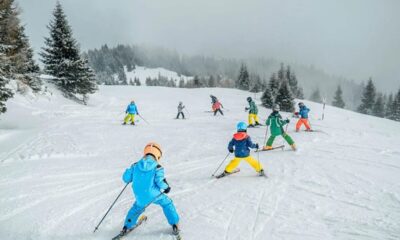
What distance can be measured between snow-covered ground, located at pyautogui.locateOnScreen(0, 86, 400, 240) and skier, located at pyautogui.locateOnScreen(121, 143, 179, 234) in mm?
403

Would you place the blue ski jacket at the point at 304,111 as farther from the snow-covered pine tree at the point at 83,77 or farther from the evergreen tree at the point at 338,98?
the evergreen tree at the point at 338,98

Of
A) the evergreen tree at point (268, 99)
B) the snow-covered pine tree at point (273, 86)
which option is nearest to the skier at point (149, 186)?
the evergreen tree at point (268, 99)

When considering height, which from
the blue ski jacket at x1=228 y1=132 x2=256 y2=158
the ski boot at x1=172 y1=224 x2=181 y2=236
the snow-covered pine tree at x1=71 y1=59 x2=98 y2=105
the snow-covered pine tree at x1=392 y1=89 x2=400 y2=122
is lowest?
the snow-covered pine tree at x1=392 y1=89 x2=400 y2=122

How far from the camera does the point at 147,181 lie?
496 cm

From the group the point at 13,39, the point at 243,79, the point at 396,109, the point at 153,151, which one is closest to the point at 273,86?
the point at 243,79

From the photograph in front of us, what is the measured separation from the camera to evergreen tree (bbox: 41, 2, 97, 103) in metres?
29.3

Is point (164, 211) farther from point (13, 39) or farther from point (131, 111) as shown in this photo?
point (13, 39)

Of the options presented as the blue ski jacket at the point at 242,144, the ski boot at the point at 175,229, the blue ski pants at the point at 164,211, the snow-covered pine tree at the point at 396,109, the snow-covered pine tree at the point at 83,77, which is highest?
the snow-covered pine tree at the point at 83,77

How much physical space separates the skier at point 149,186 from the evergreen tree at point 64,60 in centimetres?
2760

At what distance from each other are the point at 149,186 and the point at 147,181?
0.33 ft

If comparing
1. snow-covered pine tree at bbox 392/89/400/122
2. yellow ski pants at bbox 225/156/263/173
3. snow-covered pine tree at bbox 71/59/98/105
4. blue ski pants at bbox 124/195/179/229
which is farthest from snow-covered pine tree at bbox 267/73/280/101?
blue ski pants at bbox 124/195/179/229

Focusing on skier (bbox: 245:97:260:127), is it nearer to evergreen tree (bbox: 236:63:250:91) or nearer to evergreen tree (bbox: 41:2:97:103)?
evergreen tree (bbox: 41:2:97:103)

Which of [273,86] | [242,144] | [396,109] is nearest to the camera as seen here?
[242,144]

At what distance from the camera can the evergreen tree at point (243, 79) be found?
78562 millimetres
